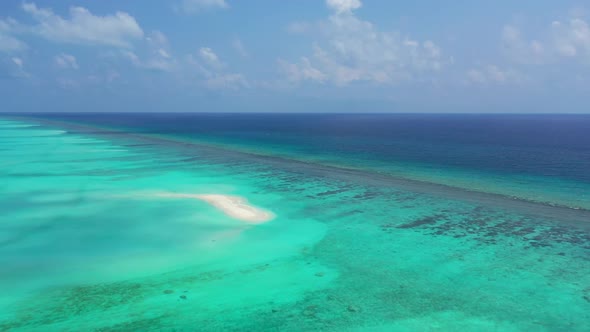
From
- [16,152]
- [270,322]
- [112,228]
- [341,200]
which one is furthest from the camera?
[16,152]

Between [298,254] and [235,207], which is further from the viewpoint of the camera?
[235,207]

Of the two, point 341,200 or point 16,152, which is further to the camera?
point 16,152

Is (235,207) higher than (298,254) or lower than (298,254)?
higher

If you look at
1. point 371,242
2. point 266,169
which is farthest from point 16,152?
point 371,242

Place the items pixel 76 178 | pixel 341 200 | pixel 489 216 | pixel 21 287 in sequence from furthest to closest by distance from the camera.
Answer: pixel 76 178, pixel 341 200, pixel 489 216, pixel 21 287

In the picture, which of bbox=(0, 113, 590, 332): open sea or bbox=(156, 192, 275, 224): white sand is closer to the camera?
bbox=(0, 113, 590, 332): open sea

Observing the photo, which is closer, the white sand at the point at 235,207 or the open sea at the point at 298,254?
the open sea at the point at 298,254

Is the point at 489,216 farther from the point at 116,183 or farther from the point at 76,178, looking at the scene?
the point at 76,178
